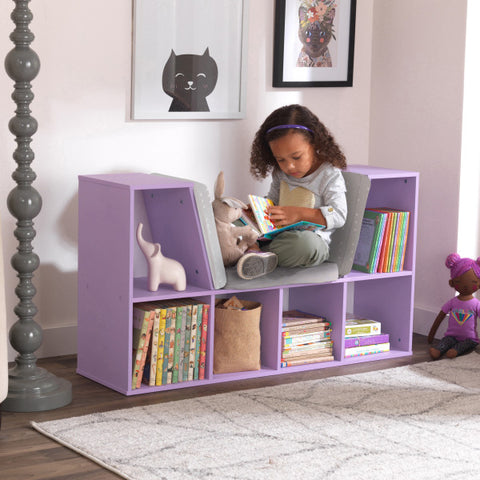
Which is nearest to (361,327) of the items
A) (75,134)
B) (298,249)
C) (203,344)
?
(298,249)

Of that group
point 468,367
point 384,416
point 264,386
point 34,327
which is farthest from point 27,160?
point 468,367

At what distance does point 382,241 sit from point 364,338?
347mm

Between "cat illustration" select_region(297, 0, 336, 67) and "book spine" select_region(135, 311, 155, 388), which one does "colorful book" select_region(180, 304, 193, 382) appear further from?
"cat illustration" select_region(297, 0, 336, 67)

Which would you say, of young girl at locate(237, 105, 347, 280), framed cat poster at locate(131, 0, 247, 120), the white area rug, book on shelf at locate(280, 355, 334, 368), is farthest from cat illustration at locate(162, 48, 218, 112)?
the white area rug

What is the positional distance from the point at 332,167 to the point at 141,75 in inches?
28.0

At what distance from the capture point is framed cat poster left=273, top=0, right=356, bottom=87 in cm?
326

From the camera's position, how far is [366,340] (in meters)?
3.10

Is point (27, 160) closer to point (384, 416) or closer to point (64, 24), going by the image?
point (64, 24)

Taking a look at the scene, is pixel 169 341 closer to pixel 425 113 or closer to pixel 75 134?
pixel 75 134

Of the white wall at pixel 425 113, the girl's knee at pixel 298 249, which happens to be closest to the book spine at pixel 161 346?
the girl's knee at pixel 298 249

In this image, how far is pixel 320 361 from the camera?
2.99m

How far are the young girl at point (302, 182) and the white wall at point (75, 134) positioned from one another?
0.29 meters

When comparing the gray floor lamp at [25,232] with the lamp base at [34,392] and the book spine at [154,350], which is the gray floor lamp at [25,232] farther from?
the book spine at [154,350]

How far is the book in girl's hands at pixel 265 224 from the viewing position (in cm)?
281
